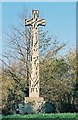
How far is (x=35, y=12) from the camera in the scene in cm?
1427

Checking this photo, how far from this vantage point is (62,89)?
2050 cm

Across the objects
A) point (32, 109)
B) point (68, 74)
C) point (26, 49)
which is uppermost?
point (26, 49)

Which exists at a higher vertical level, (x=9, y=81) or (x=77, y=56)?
(x=77, y=56)

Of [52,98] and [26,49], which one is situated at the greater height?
[26,49]

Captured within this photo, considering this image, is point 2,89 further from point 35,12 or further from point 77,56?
point 35,12

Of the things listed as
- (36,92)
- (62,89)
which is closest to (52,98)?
(62,89)

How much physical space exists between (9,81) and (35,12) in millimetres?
7443

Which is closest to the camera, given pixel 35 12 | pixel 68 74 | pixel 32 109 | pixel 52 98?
pixel 32 109

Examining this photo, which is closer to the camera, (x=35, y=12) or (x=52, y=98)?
(x=35, y=12)

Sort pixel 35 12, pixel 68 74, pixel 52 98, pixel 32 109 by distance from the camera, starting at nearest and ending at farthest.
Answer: pixel 32 109
pixel 35 12
pixel 52 98
pixel 68 74

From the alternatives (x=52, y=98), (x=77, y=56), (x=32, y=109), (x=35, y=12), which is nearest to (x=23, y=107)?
(x=32, y=109)

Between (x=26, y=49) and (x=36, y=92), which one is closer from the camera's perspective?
(x=36, y=92)

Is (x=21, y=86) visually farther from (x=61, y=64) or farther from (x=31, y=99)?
(x=31, y=99)

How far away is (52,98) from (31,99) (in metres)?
7.13
